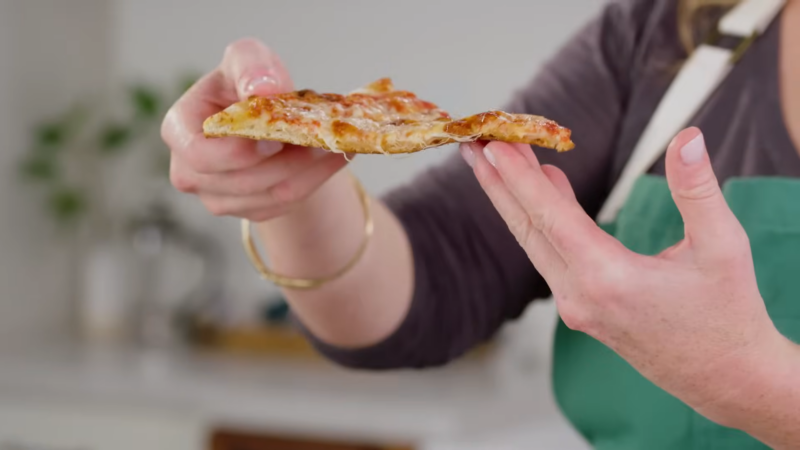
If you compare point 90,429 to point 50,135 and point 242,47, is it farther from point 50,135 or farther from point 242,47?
point 242,47

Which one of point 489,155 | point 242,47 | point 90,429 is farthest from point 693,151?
point 90,429

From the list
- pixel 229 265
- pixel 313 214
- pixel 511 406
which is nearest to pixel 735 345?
pixel 313 214

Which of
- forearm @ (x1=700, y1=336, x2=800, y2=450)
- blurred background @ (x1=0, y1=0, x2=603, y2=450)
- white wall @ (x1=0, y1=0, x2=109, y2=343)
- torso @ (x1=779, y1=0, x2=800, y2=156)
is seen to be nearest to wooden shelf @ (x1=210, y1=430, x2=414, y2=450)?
blurred background @ (x1=0, y1=0, x2=603, y2=450)

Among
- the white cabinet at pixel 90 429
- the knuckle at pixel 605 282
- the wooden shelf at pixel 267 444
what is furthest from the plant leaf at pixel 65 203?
the knuckle at pixel 605 282

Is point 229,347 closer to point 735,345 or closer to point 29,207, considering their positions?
point 29,207

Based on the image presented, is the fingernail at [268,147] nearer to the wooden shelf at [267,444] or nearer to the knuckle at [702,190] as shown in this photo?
the knuckle at [702,190]
